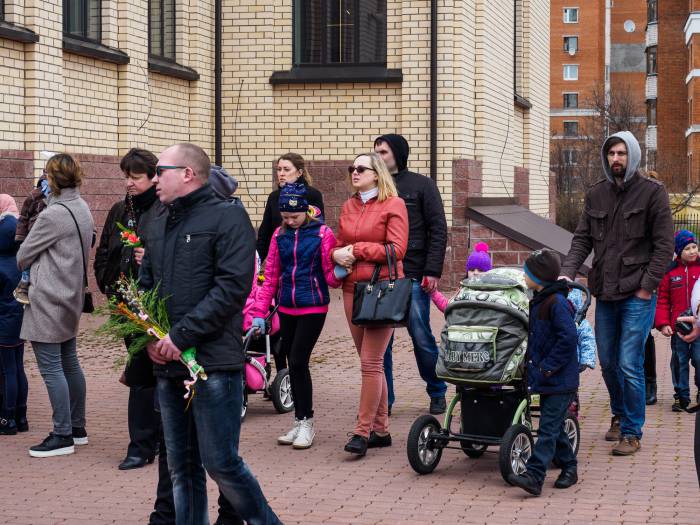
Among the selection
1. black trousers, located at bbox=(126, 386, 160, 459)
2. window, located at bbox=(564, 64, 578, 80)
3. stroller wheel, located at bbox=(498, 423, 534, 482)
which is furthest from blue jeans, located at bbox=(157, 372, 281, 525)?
window, located at bbox=(564, 64, 578, 80)

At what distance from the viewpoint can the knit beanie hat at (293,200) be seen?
→ 8.09 meters

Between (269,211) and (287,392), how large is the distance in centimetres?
145

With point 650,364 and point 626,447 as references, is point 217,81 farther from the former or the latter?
point 626,447

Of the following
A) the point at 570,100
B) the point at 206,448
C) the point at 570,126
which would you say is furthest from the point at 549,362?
the point at 570,100

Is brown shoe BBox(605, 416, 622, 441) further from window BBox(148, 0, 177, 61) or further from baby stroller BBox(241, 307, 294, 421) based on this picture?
window BBox(148, 0, 177, 61)

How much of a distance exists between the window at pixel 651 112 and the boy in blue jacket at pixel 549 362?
72.1m

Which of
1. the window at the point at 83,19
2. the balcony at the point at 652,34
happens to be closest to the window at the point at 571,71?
the balcony at the point at 652,34

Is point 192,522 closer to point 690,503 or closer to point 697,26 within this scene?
point 690,503

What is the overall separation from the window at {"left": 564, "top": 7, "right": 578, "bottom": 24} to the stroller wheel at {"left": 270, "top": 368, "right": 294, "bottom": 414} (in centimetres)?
8128

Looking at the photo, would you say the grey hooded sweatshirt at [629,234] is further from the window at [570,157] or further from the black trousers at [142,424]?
the window at [570,157]

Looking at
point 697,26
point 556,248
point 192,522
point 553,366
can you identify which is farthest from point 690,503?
point 697,26

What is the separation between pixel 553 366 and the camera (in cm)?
707

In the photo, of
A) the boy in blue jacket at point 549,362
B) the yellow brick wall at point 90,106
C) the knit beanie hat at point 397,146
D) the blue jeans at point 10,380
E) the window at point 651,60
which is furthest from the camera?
the window at point 651,60

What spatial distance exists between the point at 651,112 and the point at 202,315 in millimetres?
75442
